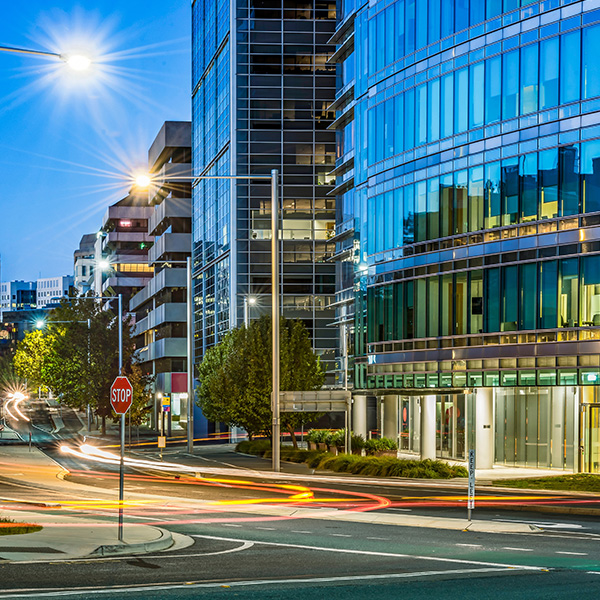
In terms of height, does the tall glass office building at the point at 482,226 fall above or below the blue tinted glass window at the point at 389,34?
below

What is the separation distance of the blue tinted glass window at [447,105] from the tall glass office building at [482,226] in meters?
0.08

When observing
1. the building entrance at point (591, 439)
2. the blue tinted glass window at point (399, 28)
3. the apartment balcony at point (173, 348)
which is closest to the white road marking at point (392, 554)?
the building entrance at point (591, 439)

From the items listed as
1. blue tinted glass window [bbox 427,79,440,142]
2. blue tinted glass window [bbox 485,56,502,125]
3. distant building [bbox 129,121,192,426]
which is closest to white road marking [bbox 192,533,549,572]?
blue tinted glass window [bbox 485,56,502,125]

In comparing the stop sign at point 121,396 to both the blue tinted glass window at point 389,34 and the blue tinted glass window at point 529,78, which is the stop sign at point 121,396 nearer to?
the blue tinted glass window at point 529,78

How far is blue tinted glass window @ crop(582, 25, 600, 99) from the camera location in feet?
117

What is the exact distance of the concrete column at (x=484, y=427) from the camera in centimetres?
4231

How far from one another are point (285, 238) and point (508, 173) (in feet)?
145

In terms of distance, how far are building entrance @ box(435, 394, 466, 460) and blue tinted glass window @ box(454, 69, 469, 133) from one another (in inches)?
453

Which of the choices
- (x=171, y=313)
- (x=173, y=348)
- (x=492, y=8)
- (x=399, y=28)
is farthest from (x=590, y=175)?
(x=171, y=313)

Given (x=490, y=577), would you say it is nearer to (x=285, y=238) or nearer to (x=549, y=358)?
(x=549, y=358)

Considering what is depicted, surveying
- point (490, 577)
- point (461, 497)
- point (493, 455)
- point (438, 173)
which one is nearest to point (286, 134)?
point (438, 173)

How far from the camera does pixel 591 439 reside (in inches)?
1480

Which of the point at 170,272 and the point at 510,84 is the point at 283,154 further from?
the point at 510,84

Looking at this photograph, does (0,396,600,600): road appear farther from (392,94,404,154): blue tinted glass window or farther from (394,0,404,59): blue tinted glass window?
(394,0,404,59): blue tinted glass window
